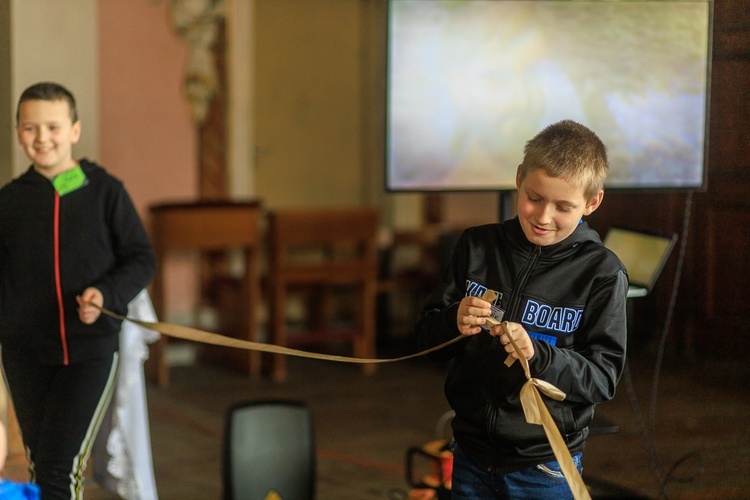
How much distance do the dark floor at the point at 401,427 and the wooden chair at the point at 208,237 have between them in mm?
230

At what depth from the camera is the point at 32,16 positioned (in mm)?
3693

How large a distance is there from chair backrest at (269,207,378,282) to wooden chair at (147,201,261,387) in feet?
0.42

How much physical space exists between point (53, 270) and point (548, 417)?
1.47 m

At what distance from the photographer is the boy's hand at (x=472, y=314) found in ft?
6.11

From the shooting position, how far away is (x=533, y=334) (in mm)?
2023

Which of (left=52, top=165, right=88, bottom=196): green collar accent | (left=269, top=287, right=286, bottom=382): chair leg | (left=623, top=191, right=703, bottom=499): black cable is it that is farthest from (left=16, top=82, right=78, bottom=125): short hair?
(left=269, top=287, right=286, bottom=382): chair leg

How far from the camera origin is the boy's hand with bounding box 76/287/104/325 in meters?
2.67

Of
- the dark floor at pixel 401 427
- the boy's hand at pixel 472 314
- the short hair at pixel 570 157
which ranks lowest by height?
the dark floor at pixel 401 427

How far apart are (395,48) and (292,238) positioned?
305 cm

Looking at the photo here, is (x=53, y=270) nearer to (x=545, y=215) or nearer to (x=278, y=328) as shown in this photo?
(x=545, y=215)

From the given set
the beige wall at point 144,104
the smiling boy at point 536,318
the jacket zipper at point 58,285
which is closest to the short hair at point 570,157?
the smiling boy at point 536,318

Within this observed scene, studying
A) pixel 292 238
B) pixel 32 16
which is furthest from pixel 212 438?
pixel 32 16

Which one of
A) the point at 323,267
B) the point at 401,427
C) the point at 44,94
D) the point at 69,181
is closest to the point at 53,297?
the point at 69,181

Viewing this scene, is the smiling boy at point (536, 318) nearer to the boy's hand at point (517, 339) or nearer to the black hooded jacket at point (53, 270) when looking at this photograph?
the boy's hand at point (517, 339)
